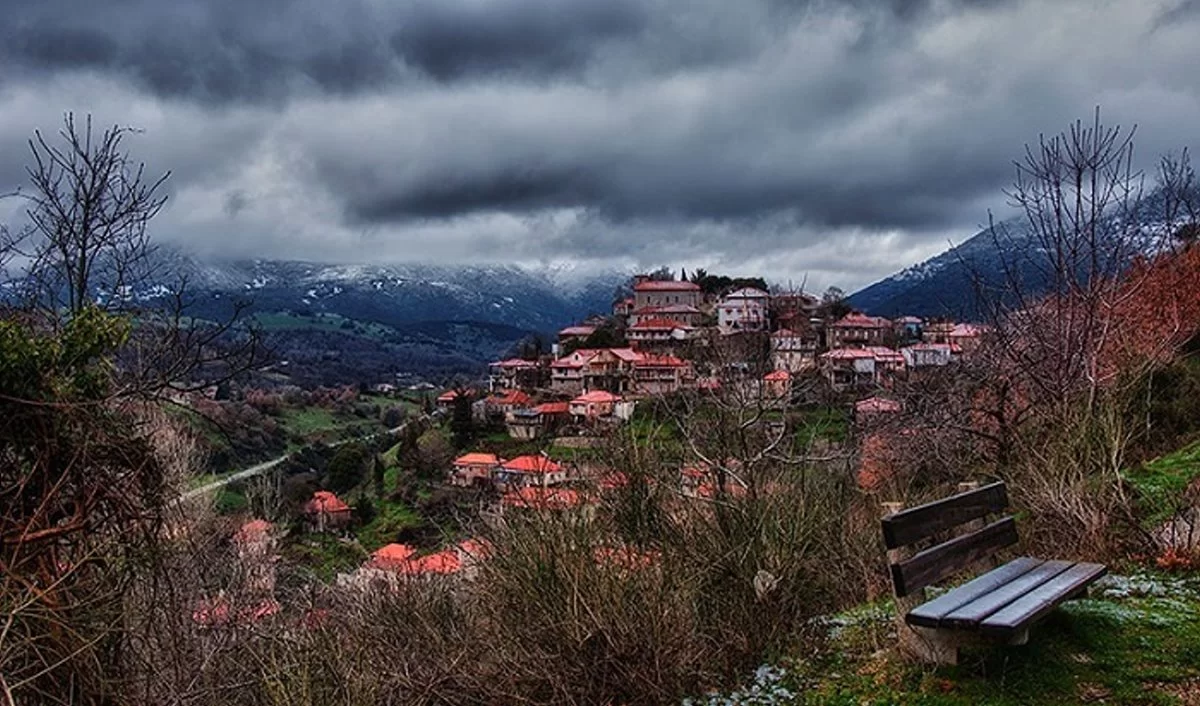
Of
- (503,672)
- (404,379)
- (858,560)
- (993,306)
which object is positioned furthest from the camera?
(404,379)

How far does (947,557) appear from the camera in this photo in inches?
190

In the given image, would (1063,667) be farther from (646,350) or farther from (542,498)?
(646,350)

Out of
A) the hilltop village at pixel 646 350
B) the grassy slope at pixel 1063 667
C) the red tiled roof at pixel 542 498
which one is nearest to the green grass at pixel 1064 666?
the grassy slope at pixel 1063 667

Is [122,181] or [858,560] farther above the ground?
[122,181]

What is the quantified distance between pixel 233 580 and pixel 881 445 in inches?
445

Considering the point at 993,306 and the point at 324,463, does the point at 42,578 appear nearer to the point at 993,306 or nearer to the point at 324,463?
the point at 993,306

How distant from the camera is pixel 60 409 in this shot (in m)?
3.79

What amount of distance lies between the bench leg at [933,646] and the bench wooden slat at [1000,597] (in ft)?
0.90

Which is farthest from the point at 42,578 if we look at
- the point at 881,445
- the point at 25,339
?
the point at 881,445

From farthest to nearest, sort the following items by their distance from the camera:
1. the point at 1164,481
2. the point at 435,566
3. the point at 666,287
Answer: the point at 666,287 < the point at 435,566 < the point at 1164,481

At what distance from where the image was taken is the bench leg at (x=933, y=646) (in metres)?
4.67

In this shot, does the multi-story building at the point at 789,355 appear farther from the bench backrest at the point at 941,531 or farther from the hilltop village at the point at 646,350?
the hilltop village at the point at 646,350

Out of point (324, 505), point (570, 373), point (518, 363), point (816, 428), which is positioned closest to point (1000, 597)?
point (816, 428)

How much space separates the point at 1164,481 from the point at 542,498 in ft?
20.6
